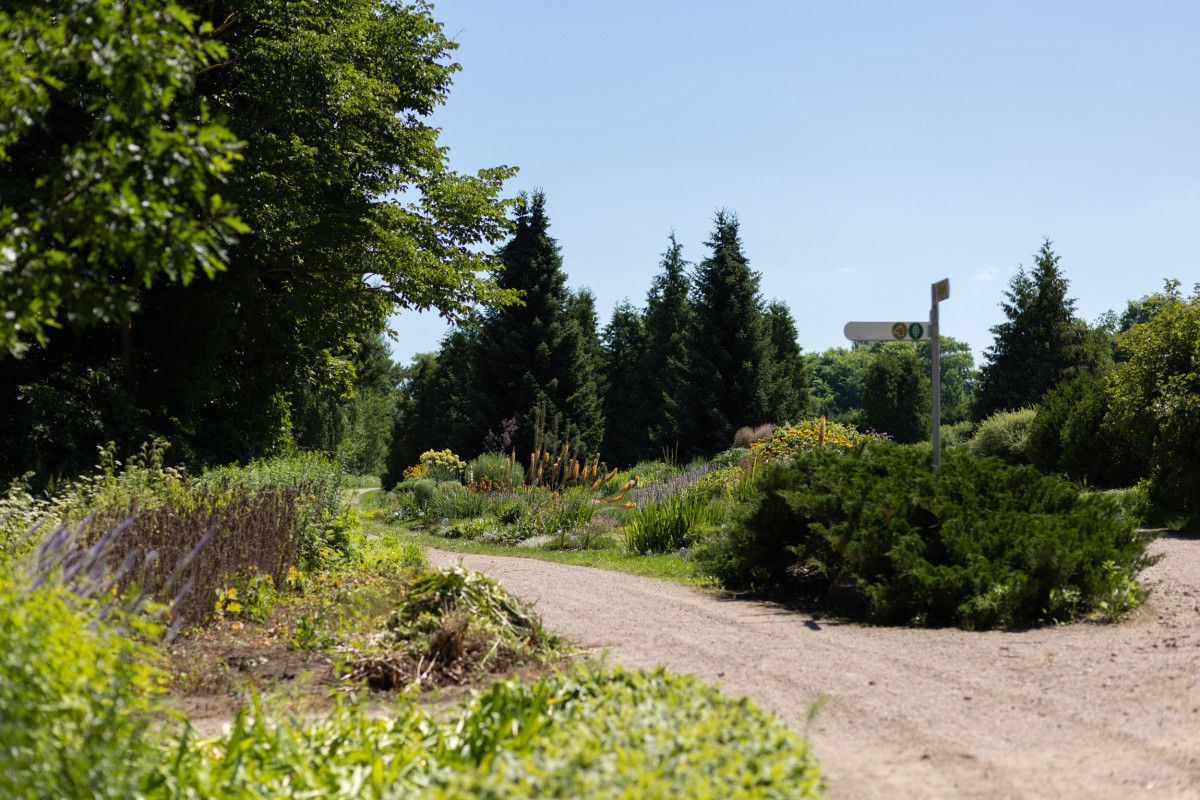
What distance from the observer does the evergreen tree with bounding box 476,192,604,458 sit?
25281 mm

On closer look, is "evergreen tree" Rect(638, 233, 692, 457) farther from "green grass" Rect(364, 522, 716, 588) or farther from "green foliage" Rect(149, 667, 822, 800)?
"green foliage" Rect(149, 667, 822, 800)

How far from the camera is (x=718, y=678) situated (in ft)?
13.3

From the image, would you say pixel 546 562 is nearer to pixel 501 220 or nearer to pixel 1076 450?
pixel 501 220

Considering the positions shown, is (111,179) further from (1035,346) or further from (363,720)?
(1035,346)

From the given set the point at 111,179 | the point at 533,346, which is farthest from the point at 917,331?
the point at 533,346

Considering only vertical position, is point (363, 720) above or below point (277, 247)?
below

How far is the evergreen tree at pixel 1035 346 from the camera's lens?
30.9 metres

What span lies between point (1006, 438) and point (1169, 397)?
11008mm

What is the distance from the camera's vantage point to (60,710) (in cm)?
219

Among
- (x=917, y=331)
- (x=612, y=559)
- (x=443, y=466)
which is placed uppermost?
(x=917, y=331)

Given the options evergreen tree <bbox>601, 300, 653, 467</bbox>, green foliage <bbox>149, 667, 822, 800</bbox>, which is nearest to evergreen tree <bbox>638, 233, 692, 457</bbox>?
evergreen tree <bbox>601, 300, 653, 467</bbox>

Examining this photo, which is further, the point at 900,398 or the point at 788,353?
the point at 900,398

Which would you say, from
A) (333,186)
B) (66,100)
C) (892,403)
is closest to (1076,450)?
(333,186)

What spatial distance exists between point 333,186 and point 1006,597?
1163 centimetres
